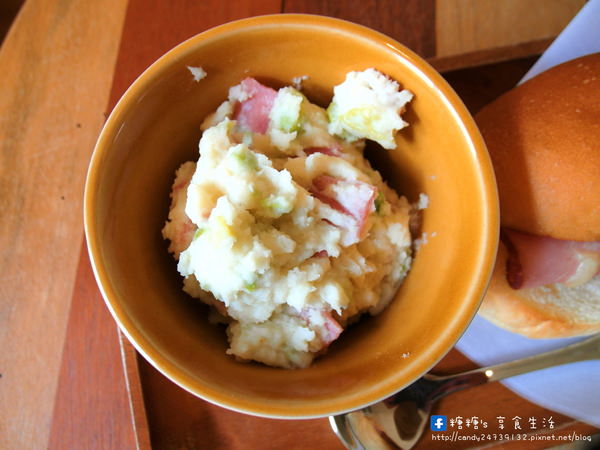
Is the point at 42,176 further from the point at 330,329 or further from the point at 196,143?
the point at 330,329

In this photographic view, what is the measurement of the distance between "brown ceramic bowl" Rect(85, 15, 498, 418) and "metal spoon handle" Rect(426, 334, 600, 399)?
0.91ft

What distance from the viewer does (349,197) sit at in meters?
0.83

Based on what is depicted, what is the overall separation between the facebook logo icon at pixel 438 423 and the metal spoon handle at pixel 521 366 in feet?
0.15

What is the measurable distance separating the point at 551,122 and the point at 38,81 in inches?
44.7

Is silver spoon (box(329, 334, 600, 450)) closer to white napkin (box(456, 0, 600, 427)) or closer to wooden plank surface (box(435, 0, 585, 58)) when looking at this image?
white napkin (box(456, 0, 600, 427))

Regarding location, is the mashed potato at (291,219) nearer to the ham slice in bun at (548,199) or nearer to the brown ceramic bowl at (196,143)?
the brown ceramic bowl at (196,143)

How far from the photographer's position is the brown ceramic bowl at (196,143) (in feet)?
2.51

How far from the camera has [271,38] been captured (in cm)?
87

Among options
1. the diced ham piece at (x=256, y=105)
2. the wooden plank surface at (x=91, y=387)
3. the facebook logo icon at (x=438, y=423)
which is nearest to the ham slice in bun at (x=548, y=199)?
the facebook logo icon at (x=438, y=423)

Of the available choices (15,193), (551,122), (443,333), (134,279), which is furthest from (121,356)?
(551,122)

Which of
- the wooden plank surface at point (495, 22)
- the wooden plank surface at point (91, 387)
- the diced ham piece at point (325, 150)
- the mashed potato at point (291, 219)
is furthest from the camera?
the wooden plank surface at point (495, 22)

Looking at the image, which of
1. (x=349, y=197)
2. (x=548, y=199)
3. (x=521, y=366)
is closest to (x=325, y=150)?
(x=349, y=197)

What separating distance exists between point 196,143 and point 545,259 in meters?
0.77

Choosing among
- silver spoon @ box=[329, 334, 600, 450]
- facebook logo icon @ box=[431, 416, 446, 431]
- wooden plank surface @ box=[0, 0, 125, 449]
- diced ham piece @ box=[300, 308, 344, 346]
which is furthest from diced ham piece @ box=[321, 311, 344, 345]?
wooden plank surface @ box=[0, 0, 125, 449]
